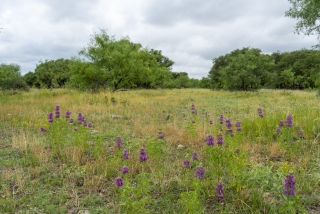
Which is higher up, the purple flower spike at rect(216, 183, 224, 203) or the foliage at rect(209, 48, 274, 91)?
the foliage at rect(209, 48, 274, 91)

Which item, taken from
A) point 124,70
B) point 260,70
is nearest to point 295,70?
point 260,70

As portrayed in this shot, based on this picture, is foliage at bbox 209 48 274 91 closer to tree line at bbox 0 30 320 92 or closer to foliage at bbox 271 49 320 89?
tree line at bbox 0 30 320 92

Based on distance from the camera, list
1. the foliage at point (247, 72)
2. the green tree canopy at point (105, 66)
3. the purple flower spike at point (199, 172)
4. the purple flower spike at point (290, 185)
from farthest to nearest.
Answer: the foliage at point (247, 72)
the green tree canopy at point (105, 66)
the purple flower spike at point (199, 172)
the purple flower spike at point (290, 185)

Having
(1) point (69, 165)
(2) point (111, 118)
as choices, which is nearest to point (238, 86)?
(2) point (111, 118)

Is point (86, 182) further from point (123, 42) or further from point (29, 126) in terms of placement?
point (123, 42)

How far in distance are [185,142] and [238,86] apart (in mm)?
22605

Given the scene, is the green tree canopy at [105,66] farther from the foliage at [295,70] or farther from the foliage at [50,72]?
the foliage at [295,70]

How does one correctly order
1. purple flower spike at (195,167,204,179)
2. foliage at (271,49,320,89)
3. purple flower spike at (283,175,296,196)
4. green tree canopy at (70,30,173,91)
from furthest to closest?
foliage at (271,49,320,89), green tree canopy at (70,30,173,91), purple flower spike at (195,167,204,179), purple flower spike at (283,175,296,196)

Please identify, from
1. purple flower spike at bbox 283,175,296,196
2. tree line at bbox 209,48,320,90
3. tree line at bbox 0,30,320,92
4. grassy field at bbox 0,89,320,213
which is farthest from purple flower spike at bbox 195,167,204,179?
tree line at bbox 0,30,320,92

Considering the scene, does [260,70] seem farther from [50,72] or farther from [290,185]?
[50,72]

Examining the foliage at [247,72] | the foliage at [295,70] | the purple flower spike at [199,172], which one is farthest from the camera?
the foliage at [295,70]

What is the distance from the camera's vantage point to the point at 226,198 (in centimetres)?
261

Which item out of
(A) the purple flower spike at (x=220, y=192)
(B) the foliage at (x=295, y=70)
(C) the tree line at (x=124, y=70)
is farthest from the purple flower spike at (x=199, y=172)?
(B) the foliage at (x=295, y=70)

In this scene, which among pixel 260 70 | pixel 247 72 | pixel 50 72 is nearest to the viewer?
pixel 247 72
